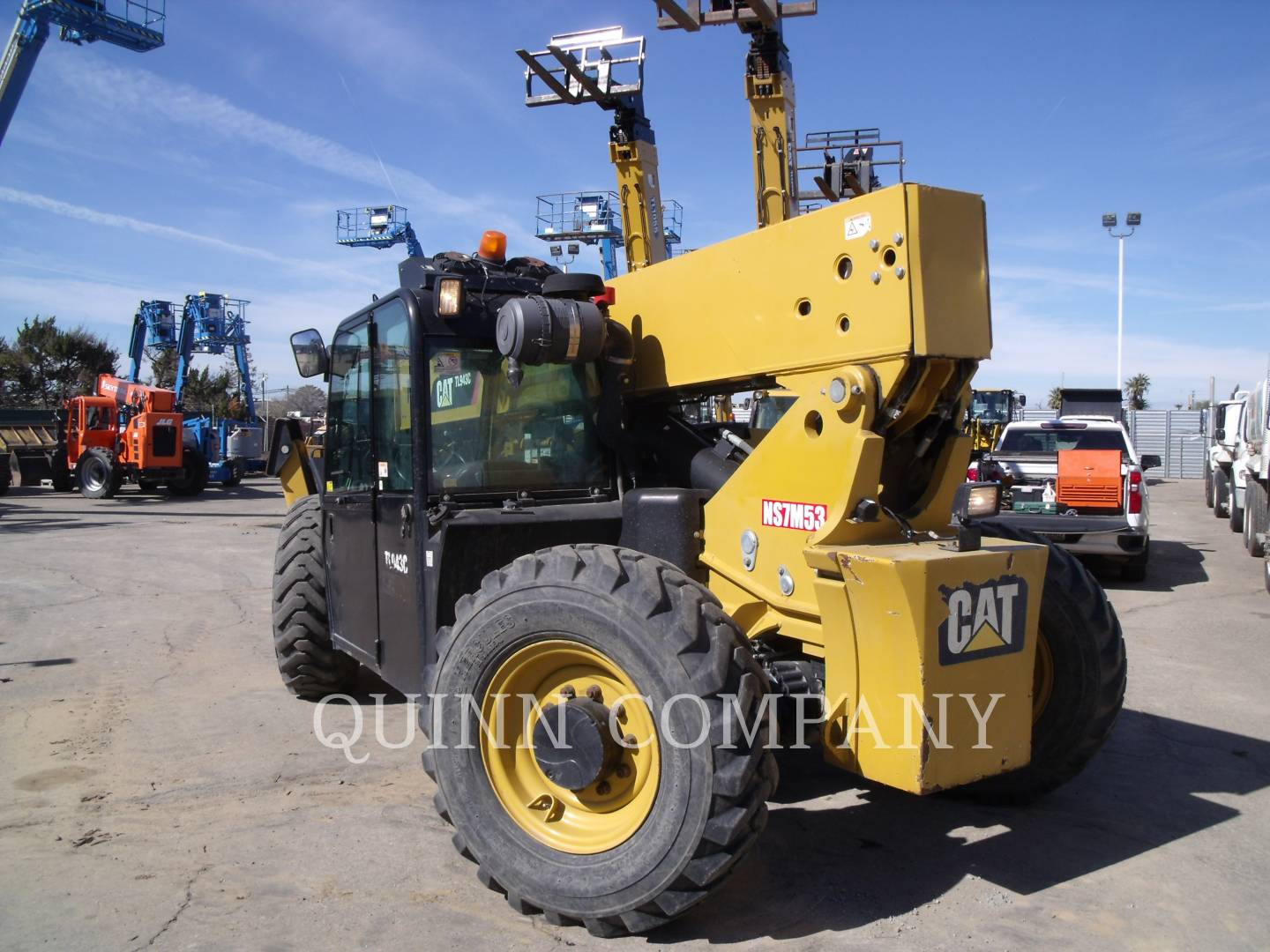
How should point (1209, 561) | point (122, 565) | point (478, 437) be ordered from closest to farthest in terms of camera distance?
point (478, 437), point (122, 565), point (1209, 561)

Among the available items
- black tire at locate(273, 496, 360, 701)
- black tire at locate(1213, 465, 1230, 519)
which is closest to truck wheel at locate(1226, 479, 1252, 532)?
black tire at locate(1213, 465, 1230, 519)

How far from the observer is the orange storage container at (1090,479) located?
10500mm

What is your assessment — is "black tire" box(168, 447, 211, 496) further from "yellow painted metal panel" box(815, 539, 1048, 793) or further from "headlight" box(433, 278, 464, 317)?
"yellow painted metal panel" box(815, 539, 1048, 793)

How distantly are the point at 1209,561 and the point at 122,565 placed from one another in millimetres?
14505

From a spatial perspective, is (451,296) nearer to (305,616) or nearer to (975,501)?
(975,501)

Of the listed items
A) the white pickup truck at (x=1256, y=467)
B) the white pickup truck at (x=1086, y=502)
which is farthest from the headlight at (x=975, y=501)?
the white pickup truck at (x=1256, y=467)

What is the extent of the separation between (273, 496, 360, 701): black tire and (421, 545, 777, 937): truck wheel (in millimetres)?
2191

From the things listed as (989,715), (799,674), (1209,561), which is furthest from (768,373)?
(1209,561)

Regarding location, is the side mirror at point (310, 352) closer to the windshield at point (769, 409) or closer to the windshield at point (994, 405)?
the windshield at point (769, 409)

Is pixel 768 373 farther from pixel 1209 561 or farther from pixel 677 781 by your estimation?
pixel 1209 561

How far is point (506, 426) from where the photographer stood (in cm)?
423

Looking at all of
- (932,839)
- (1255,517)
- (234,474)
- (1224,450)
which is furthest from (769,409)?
(234,474)

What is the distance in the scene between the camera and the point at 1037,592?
321cm

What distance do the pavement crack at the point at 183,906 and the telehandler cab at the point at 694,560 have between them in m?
0.96
